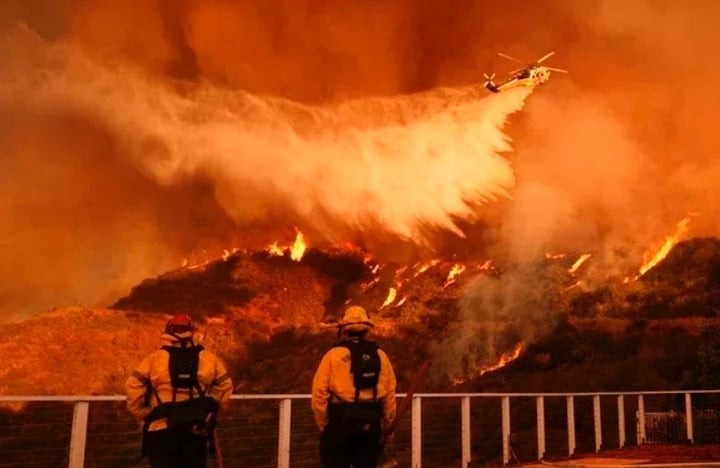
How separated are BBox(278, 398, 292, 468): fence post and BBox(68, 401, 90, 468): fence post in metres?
2.54

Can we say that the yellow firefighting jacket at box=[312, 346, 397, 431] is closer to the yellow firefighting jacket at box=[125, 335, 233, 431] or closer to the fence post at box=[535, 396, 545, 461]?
the yellow firefighting jacket at box=[125, 335, 233, 431]

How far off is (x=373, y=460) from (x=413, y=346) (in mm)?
54699

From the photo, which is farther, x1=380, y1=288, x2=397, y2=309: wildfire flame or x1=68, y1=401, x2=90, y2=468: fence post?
x1=380, y1=288, x2=397, y2=309: wildfire flame

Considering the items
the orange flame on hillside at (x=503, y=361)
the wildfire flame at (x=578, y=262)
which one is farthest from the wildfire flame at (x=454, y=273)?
the orange flame on hillside at (x=503, y=361)

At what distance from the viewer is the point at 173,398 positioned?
5.70 meters

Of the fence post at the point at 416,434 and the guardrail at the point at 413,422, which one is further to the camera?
the fence post at the point at 416,434

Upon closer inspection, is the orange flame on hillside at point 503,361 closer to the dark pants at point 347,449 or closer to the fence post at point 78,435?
the fence post at point 78,435

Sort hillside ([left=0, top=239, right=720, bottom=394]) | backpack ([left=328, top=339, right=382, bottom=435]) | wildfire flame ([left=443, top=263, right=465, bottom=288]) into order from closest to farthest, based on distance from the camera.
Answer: backpack ([left=328, top=339, right=382, bottom=435]), hillside ([left=0, top=239, right=720, bottom=394]), wildfire flame ([left=443, top=263, right=465, bottom=288])

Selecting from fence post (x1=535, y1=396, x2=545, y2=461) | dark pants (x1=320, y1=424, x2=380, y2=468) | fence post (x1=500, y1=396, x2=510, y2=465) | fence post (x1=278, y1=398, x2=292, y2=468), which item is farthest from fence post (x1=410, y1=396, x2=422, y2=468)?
dark pants (x1=320, y1=424, x2=380, y2=468)

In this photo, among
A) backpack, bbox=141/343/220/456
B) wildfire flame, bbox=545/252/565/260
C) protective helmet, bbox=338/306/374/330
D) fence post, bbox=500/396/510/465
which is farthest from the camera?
wildfire flame, bbox=545/252/565/260

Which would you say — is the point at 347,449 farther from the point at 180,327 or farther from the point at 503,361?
the point at 503,361

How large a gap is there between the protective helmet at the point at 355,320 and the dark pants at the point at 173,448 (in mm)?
1466

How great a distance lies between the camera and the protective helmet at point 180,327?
5.80 m

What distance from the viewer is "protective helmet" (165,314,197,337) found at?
5.80 m
